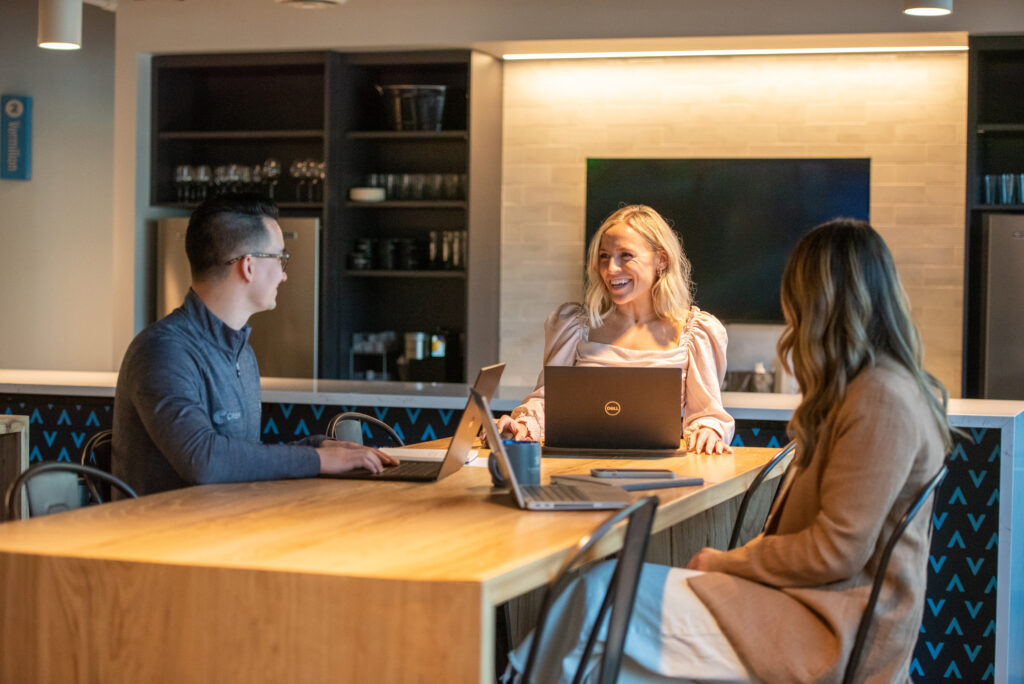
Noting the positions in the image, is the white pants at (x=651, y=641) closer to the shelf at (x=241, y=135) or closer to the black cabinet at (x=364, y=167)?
the black cabinet at (x=364, y=167)

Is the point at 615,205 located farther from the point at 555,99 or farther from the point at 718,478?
the point at 718,478

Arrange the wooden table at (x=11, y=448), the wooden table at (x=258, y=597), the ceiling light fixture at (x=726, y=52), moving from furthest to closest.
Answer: the ceiling light fixture at (x=726, y=52) → the wooden table at (x=11, y=448) → the wooden table at (x=258, y=597)

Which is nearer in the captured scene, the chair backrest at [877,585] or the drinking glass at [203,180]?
the chair backrest at [877,585]

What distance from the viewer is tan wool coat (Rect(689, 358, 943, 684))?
1931 millimetres

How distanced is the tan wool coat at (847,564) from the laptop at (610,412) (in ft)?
2.51

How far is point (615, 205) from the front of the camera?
6.08 m

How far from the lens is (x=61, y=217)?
7.17 m

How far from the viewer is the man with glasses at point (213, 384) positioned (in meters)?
2.24

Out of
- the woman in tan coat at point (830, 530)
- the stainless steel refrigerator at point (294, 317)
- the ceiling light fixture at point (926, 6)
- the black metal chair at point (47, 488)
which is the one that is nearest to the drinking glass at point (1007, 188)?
the ceiling light fixture at point (926, 6)

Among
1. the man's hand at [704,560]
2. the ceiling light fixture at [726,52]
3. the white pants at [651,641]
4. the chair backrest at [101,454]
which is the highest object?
the ceiling light fixture at [726,52]

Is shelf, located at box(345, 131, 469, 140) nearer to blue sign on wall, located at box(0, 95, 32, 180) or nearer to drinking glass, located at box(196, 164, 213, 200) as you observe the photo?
drinking glass, located at box(196, 164, 213, 200)

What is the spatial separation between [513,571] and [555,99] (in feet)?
16.0

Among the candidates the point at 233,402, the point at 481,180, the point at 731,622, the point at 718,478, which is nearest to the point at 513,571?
the point at 731,622

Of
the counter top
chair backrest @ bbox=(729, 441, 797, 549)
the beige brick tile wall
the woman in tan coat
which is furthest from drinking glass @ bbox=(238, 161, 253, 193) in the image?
the woman in tan coat
